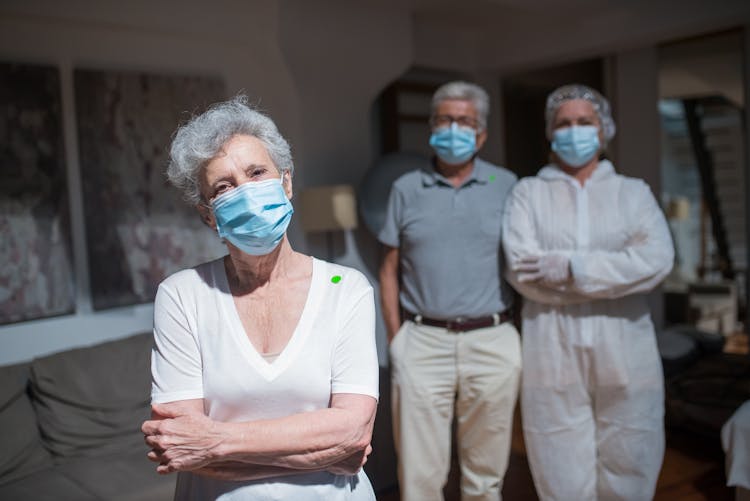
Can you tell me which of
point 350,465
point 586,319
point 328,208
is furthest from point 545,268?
point 328,208

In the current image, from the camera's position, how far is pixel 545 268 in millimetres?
2299

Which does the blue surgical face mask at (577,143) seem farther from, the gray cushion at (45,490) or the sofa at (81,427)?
the gray cushion at (45,490)

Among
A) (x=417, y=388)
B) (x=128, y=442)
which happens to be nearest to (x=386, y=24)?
(x=417, y=388)

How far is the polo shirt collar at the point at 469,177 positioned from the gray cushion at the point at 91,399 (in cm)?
152

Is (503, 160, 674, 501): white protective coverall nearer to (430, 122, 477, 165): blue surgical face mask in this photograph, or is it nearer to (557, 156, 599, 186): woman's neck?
(557, 156, 599, 186): woman's neck

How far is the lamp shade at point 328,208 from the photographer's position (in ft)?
11.3

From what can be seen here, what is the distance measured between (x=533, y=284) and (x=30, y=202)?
2.19 m

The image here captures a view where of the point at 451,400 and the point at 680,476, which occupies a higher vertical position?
the point at 451,400

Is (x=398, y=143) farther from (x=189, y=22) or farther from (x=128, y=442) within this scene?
(x=128, y=442)

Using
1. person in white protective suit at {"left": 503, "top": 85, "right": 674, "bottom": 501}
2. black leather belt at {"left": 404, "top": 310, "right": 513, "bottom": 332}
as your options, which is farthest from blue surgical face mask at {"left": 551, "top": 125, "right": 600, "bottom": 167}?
black leather belt at {"left": 404, "top": 310, "right": 513, "bottom": 332}

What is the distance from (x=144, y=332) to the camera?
330 cm

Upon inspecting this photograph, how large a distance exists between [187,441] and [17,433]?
1.83 metres

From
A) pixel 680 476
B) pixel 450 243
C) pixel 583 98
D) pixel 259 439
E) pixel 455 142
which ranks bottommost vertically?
pixel 680 476

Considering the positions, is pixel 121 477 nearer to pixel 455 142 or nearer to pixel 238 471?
pixel 238 471
